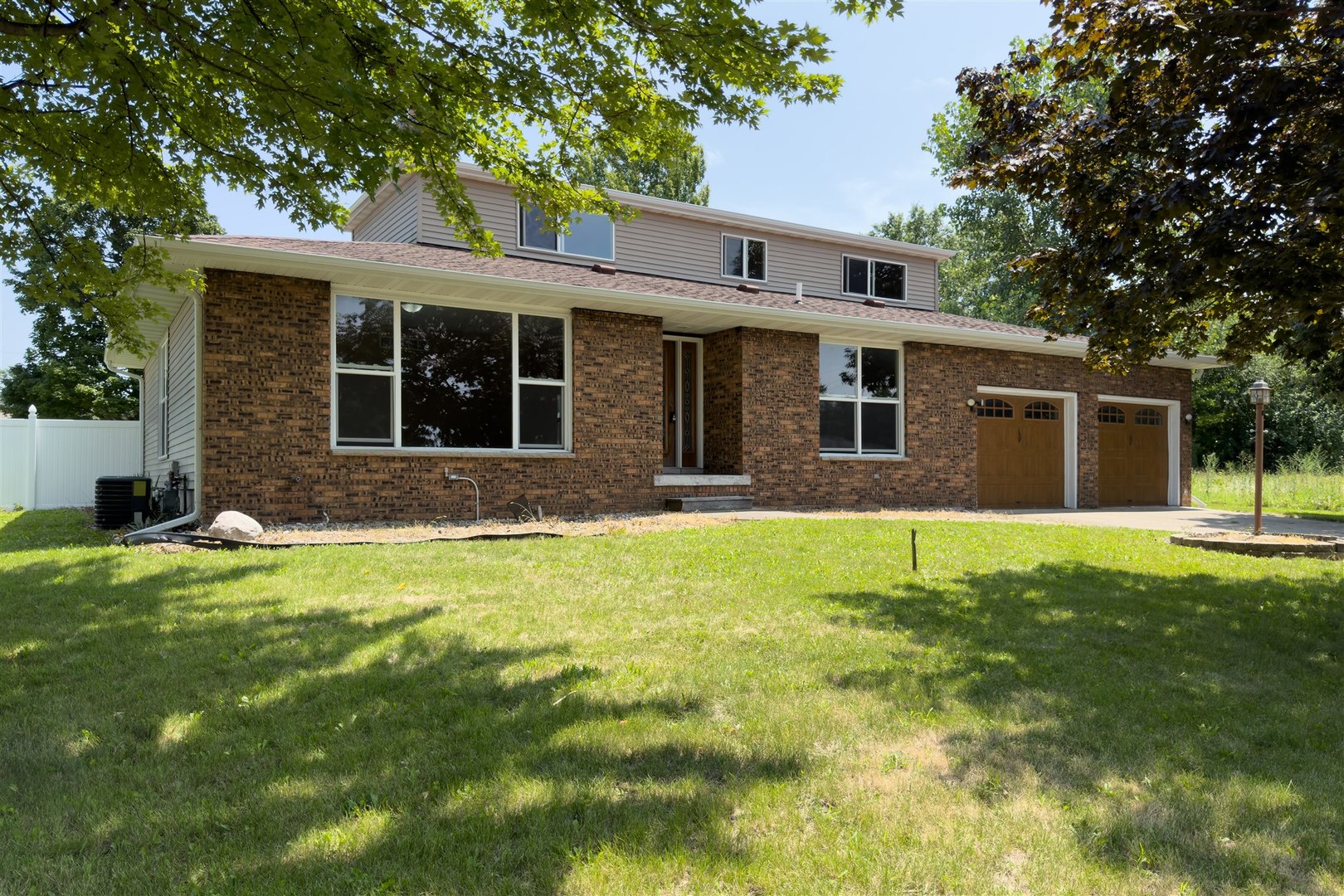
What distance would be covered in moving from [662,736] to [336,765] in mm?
1238

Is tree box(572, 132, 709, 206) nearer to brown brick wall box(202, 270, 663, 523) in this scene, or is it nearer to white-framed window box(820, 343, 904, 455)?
white-framed window box(820, 343, 904, 455)

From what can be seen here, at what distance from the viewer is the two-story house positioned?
33.0 ft

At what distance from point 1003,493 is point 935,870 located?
1534 centimetres

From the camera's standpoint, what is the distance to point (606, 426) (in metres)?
12.3

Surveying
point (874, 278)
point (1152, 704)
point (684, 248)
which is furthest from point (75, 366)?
point (1152, 704)

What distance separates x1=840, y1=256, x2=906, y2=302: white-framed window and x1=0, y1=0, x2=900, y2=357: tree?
12196 millimetres

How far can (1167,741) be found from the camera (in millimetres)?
3373

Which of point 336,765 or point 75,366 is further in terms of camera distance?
point 75,366

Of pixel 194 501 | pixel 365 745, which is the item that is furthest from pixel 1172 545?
pixel 194 501

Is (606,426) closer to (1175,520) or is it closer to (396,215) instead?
(396,215)

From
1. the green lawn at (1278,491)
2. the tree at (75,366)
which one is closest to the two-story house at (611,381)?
the green lawn at (1278,491)

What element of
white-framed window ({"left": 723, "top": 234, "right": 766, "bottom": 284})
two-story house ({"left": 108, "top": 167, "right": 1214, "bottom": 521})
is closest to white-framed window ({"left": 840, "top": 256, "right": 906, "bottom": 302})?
two-story house ({"left": 108, "top": 167, "right": 1214, "bottom": 521})

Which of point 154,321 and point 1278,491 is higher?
point 154,321

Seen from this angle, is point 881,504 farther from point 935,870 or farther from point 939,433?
point 935,870
